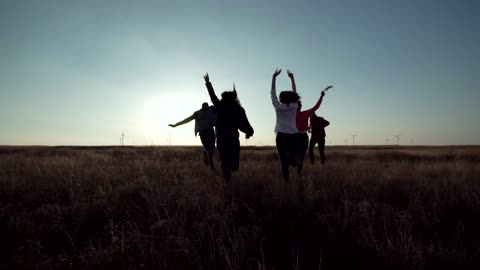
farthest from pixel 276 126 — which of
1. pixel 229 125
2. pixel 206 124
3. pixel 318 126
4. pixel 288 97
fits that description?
pixel 318 126

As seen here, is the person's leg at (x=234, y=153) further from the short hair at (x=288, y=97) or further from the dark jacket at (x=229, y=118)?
the short hair at (x=288, y=97)

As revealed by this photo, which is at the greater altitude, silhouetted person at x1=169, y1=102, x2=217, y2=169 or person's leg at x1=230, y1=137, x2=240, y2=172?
silhouetted person at x1=169, y1=102, x2=217, y2=169

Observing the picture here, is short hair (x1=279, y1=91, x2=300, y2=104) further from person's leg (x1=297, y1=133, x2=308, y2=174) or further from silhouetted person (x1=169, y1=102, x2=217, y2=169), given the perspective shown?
silhouetted person (x1=169, y1=102, x2=217, y2=169)

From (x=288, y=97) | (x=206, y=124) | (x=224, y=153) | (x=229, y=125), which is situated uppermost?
(x=288, y=97)

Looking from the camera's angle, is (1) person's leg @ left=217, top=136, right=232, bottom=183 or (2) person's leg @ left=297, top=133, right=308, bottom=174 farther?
(2) person's leg @ left=297, top=133, right=308, bottom=174

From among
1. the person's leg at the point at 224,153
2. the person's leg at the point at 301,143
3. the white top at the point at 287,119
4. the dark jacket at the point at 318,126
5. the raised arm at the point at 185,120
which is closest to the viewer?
the person's leg at the point at 224,153

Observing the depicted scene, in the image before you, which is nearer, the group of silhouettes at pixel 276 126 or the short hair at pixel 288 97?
the group of silhouettes at pixel 276 126

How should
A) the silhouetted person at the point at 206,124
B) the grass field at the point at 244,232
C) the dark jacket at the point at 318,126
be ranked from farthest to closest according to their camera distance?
1. the dark jacket at the point at 318,126
2. the silhouetted person at the point at 206,124
3. the grass field at the point at 244,232

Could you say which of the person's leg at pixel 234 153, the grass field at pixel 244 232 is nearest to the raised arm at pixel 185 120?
the person's leg at pixel 234 153

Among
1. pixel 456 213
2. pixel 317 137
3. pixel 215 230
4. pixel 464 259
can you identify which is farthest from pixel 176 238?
pixel 317 137

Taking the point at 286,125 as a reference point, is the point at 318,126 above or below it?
above

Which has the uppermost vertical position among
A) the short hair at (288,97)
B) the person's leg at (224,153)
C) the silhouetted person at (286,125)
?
the short hair at (288,97)

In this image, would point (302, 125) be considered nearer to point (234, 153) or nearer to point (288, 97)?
point (288, 97)

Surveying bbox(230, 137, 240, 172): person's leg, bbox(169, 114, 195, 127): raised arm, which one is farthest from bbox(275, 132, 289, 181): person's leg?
bbox(169, 114, 195, 127): raised arm
